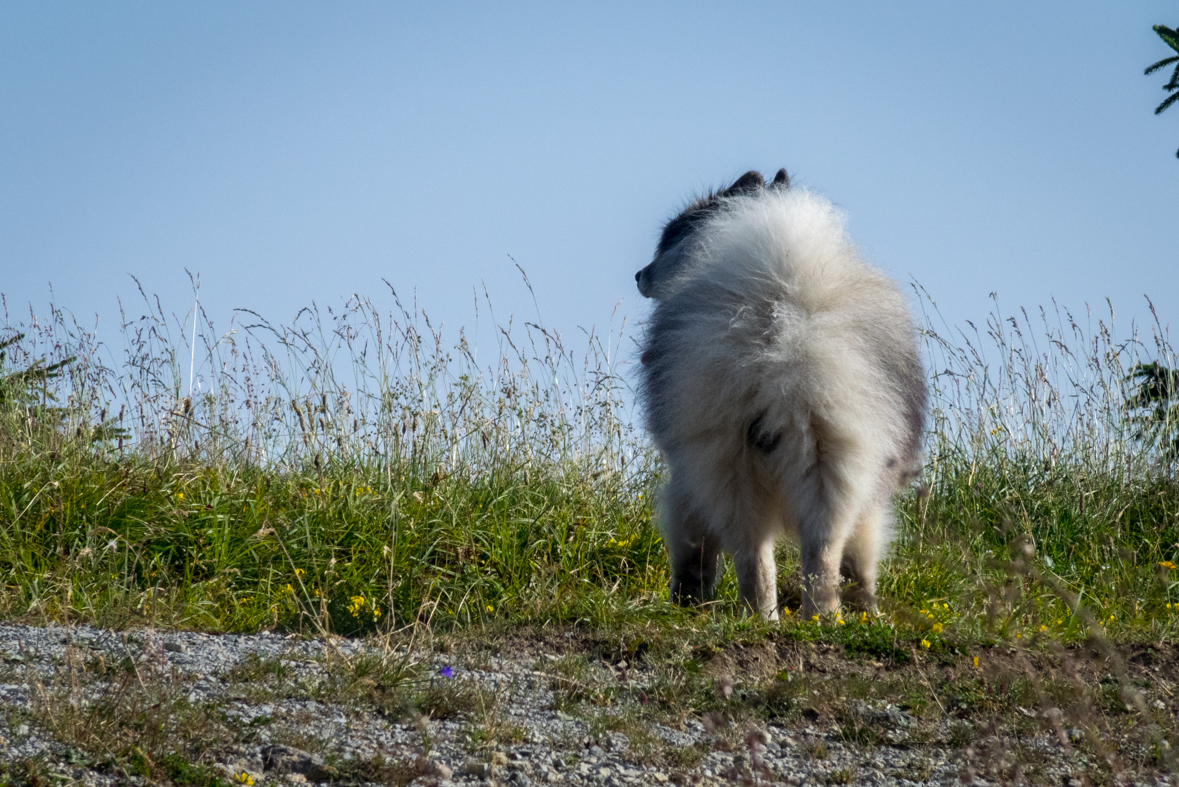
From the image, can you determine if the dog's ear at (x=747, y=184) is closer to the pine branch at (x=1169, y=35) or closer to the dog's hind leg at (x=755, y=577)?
the dog's hind leg at (x=755, y=577)

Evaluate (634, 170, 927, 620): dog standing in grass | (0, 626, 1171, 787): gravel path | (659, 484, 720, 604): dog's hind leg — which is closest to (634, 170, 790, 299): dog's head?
(634, 170, 927, 620): dog standing in grass

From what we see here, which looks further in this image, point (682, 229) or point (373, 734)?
point (682, 229)

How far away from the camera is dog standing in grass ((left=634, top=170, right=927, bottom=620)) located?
3.28 m

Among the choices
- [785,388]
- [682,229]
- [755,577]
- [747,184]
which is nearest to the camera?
[785,388]

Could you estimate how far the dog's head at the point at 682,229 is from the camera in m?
4.58

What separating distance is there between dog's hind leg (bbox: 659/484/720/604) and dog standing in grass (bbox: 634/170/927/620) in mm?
234

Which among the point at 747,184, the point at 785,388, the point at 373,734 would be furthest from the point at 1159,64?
the point at 373,734

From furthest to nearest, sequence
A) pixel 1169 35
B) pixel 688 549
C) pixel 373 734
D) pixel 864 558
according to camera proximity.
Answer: pixel 1169 35
pixel 688 549
pixel 864 558
pixel 373 734

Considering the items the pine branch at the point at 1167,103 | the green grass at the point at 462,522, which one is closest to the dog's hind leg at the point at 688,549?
the green grass at the point at 462,522

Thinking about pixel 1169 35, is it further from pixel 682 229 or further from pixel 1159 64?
pixel 682 229

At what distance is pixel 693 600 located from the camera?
4.11 m

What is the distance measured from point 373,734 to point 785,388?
173 cm

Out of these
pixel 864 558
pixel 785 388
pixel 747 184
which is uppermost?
pixel 747 184

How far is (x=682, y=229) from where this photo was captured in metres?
4.91
